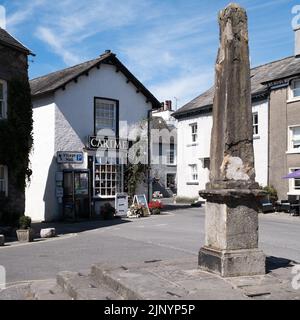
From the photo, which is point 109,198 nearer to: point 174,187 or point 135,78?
point 135,78

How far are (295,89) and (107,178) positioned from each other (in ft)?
35.2

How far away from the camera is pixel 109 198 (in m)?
22.2

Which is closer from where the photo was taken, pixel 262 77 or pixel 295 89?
pixel 295 89

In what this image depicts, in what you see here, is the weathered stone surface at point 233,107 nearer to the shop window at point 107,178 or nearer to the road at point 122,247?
the road at point 122,247

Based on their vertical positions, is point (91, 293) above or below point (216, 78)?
below

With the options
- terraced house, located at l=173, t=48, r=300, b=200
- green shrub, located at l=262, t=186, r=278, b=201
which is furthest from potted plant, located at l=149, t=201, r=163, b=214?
terraced house, located at l=173, t=48, r=300, b=200

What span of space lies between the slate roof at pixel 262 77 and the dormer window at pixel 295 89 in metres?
0.54

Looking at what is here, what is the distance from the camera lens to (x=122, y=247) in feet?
41.3

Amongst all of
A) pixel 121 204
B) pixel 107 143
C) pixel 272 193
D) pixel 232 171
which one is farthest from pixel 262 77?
pixel 232 171

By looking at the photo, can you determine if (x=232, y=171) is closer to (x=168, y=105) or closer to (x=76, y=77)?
(x=76, y=77)

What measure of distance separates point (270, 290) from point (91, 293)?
2478mm

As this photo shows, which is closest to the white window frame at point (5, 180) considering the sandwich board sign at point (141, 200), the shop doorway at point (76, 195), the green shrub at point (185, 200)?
the shop doorway at point (76, 195)

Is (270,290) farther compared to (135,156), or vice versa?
(135,156)
